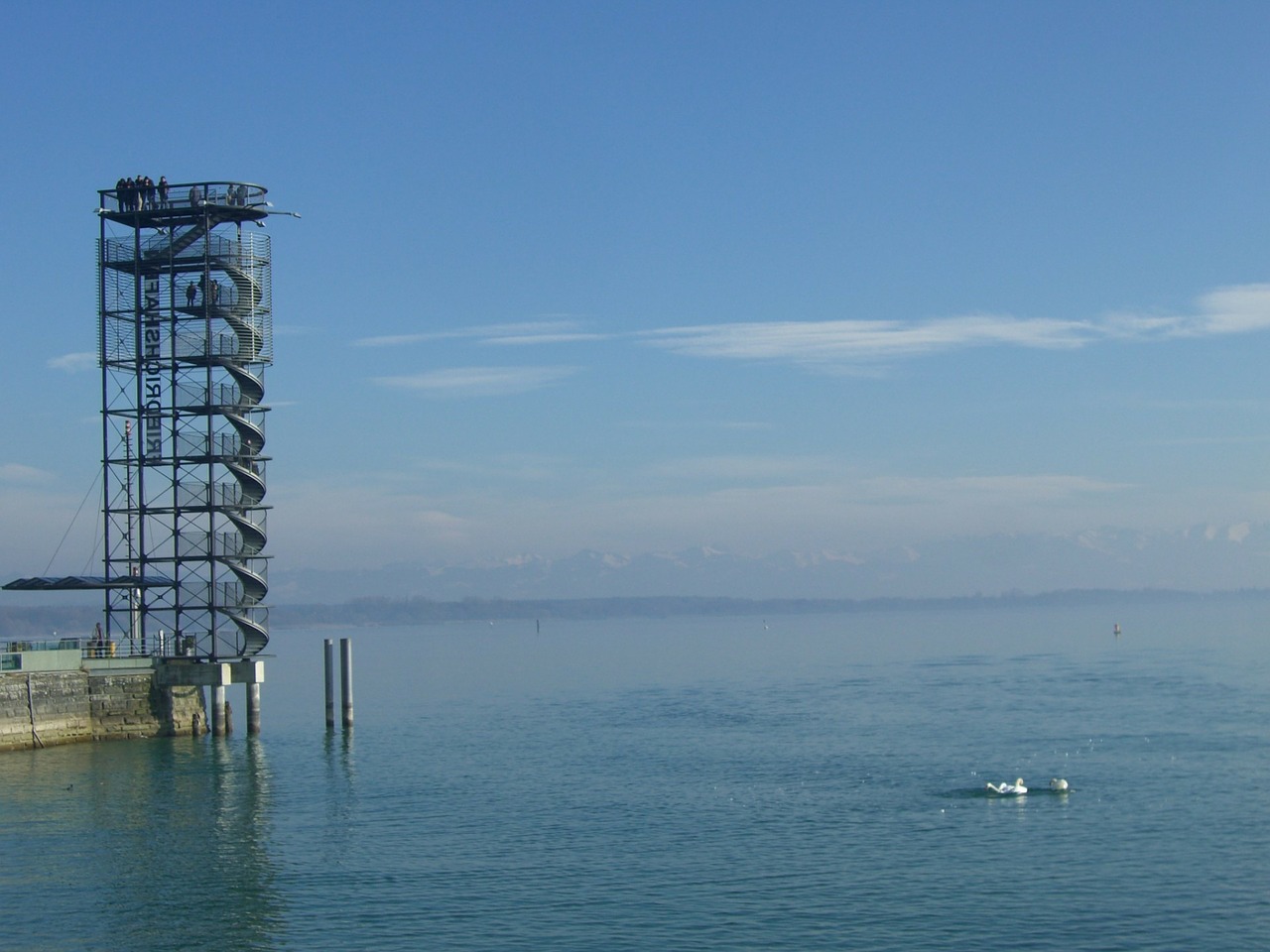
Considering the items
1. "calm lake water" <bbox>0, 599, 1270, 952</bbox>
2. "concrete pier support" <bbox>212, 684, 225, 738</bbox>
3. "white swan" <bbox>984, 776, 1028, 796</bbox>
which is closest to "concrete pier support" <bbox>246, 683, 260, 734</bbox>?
"calm lake water" <bbox>0, 599, 1270, 952</bbox>

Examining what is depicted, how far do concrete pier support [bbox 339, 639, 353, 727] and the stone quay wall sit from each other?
7.10 metres

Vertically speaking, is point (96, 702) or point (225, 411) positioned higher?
point (225, 411)

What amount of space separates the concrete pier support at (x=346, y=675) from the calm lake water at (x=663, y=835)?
1545 millimetres

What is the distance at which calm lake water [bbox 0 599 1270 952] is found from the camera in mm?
33938

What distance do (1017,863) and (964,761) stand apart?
67.7ft

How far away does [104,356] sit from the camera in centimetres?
6525

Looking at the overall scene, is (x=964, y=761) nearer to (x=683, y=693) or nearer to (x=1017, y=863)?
(x=1017, y=863)

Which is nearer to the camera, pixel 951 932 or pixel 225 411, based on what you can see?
pixel 951 932

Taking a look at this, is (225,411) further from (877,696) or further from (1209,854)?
(877,696)

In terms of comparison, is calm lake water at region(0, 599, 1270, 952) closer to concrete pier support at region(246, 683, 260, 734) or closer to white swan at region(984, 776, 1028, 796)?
white swan at region(984, 776, 1028, 796)

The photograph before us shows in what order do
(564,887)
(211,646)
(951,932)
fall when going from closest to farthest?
(951,932)
(564,887)
(211,646)

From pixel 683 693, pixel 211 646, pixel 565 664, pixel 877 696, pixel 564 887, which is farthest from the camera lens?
pixel 565 664

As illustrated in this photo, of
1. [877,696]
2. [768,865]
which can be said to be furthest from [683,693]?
[768,865]

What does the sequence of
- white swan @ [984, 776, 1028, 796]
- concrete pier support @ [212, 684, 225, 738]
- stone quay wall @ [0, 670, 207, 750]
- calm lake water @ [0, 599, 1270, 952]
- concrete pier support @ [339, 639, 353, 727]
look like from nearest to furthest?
calm lake water @ [0, 599, 1270, 952]
white swan @ [984, 776, 1028, 796]
stone quay wall @ [0, 670, 207, 750]
concrete pier support @ [212, 684, 225, 738]
concrete pier support @ [339, 639, 353, 727]
